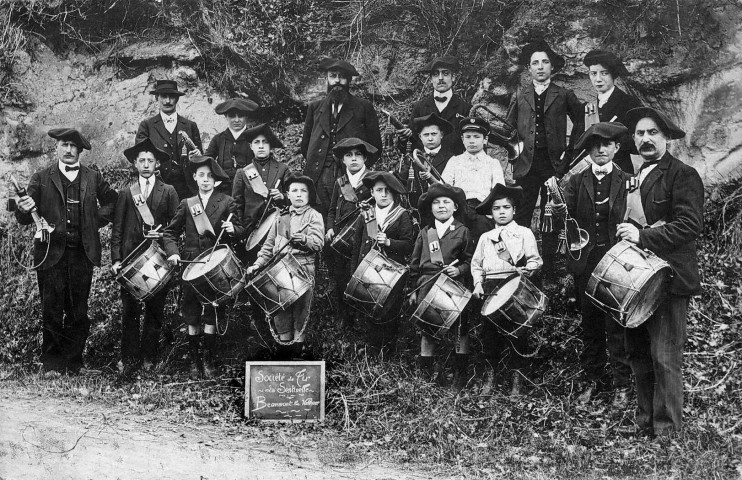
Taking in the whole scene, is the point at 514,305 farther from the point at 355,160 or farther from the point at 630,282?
the point at 355,160

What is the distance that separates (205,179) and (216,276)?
4.06ft

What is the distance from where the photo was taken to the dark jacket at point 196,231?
7922mm

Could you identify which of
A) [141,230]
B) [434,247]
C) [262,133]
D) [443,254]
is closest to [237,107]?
[262,133]

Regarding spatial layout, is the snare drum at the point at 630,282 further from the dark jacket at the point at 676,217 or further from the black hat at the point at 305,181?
the black hat at the point at 305,181

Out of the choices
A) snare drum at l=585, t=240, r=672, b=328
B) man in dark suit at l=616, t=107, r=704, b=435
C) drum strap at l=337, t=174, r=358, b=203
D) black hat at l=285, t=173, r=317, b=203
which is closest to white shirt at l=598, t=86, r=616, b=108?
man in dark suit at l=616, t=107, r=704, b=435

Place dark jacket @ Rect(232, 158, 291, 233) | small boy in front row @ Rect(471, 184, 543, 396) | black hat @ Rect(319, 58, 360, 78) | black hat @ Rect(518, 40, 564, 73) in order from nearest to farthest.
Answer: small boy in front row @ Rect(471, 184, 543, 396) → black hat @ Rect(518, 40, 564, 73) → dark jacket @ Rect(232, 158, 291, 233) → black hat @ Rect(319, 58, 360, 78)

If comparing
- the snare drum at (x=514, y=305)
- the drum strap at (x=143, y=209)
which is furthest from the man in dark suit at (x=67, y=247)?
the snare drum at (x=514, y=305)

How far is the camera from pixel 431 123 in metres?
8.00

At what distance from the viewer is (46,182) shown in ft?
27.0

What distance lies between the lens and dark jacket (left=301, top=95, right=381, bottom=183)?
8.59 m

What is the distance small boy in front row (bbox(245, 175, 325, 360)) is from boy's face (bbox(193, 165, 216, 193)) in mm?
814

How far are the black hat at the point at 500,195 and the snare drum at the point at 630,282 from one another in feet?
4.02

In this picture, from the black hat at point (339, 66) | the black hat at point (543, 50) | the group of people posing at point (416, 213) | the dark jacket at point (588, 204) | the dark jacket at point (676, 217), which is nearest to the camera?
the dark jacket at point (676, 217)

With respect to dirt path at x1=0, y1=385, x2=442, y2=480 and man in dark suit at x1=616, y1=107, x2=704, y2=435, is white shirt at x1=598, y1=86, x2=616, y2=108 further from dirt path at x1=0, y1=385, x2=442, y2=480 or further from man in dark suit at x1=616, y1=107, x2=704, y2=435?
dirt path at x1=0, y1=385, x2=442, y2=480
